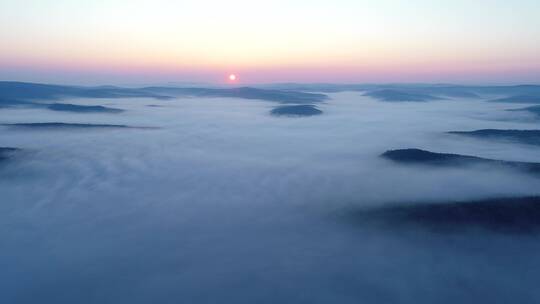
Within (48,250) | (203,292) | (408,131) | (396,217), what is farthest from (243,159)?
(408,131)

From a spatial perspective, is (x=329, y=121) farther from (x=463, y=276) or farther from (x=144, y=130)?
(x=463, y=276)

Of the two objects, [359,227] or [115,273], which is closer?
[115,273]

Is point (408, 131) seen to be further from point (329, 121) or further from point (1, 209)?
point (1, 209)

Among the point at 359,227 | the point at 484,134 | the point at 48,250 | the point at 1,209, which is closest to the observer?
the point at 48,250

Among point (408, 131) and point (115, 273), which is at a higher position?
point (408, 131)

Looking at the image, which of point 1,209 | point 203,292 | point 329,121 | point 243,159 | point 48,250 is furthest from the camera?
point 329,121

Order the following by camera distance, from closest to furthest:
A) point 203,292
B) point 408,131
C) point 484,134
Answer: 1. point 203,292
2. point 484,134
3. point 408,131

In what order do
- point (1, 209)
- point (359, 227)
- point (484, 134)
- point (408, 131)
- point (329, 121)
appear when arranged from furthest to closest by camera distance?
point (329, 121) → point (408, 131) → point (484, 134) → point (1, 209) → point (359, 227)

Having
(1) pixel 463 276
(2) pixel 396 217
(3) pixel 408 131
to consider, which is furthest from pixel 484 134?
(1) pixel 463 276

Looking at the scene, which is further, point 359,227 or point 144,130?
point 144,130
